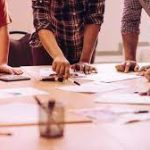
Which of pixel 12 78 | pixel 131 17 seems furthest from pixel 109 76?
pixel 131 17

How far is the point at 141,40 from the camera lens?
4.01 m

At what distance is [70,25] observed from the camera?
239 cm

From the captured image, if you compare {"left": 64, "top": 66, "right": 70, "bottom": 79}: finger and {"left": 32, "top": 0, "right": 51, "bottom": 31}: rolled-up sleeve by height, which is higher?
{"left": 32, "top": 0, "right": 51, "bottom": 31}: rolled-up sleeve

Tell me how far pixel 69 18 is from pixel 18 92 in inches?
39.3

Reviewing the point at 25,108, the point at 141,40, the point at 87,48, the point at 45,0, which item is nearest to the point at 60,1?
the point at 45,0

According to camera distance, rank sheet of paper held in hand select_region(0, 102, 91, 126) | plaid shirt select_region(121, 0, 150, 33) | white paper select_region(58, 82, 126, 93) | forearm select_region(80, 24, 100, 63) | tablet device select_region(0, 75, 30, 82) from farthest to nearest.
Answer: plaid shirt select_region(121, 0, 150, 33)
forearm select_region(80, 24, 100, 63)
tablet device select_region(0, 75, 30, 82)
white paper select_region(58, 82, 126, 93)
sheet of paper held in hand select_region(0, 102, 91, 126)

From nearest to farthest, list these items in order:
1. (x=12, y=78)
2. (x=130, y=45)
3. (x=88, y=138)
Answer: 1. (x=88, y=138)
2. (x=12, y=78)
3. (x=130, y=45)

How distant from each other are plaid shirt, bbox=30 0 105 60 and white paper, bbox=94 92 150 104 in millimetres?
954

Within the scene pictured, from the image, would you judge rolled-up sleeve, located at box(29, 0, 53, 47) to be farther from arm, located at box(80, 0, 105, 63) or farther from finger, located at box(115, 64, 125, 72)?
finger, located at box(115, 64, 125, 72)

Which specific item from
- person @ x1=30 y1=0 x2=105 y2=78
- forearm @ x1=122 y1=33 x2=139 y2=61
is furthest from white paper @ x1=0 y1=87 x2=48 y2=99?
forearm @ x1=122 y1=33 x2=139 y2=61

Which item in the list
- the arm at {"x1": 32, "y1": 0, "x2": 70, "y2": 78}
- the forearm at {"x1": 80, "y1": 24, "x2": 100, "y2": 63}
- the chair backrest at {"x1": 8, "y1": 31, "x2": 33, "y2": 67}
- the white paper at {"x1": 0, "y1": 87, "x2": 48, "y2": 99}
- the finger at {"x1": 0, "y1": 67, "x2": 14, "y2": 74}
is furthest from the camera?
the chair backrest at {"x1": 8, "y1": 31, "x2": 33, "y2": 67}

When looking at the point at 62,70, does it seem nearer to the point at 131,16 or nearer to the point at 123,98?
the point at 123,98

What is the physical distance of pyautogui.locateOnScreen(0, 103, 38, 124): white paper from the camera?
1062 mm

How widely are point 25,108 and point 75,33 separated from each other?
1.27m
